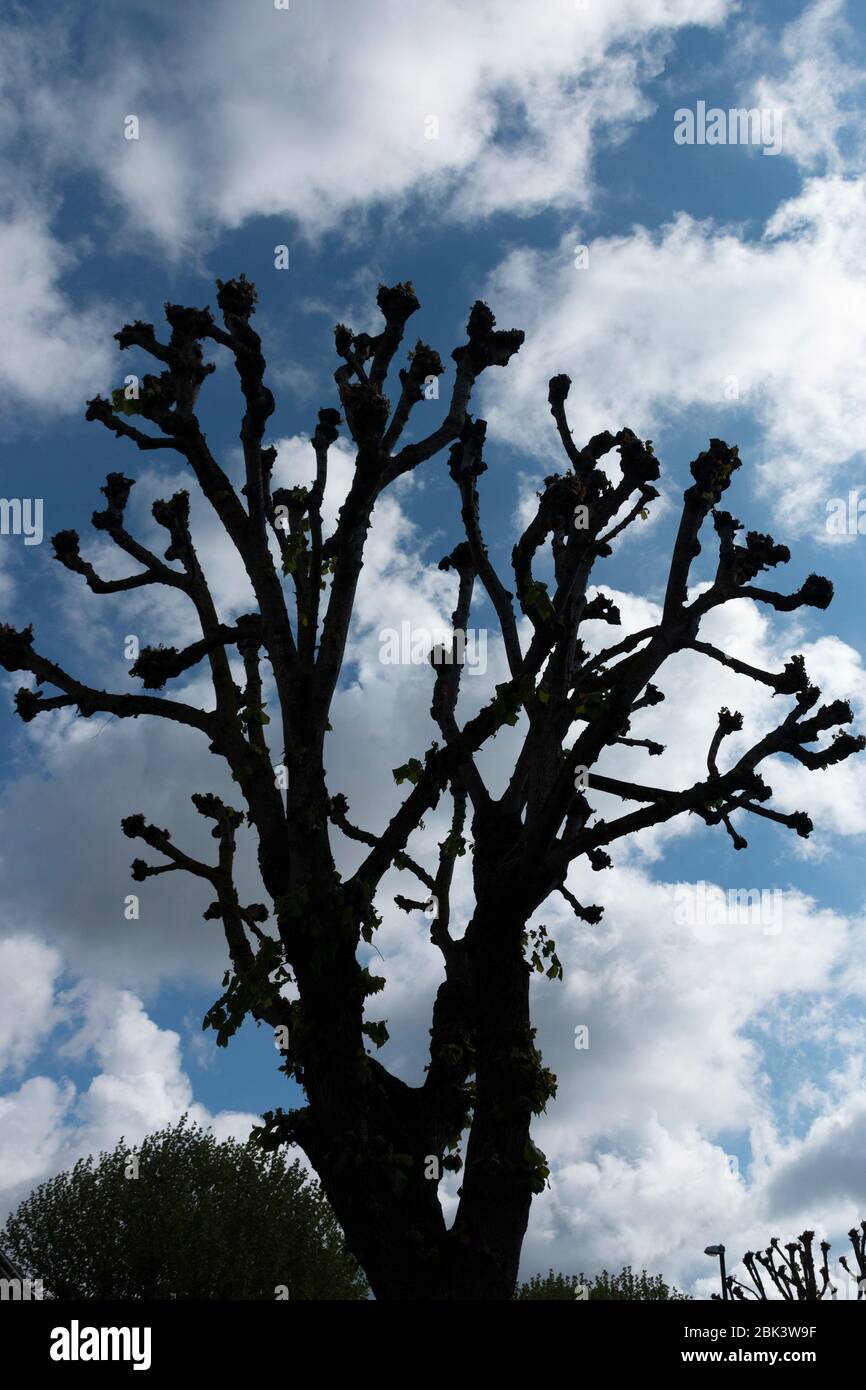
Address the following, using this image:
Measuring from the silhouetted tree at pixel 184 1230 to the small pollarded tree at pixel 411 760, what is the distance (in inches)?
721

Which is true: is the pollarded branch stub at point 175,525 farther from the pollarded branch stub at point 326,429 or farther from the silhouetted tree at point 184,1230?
the silhouetted tree at point 184,1230

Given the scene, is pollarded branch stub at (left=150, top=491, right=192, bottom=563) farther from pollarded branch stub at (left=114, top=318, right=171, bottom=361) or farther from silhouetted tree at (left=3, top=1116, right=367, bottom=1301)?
silhouetted tree at (left=3, top=1116, right=367, bottom=1301)

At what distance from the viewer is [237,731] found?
29.4 ft

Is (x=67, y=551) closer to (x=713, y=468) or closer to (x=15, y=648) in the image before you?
(x=15, y=648)

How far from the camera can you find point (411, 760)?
8977 millimetres

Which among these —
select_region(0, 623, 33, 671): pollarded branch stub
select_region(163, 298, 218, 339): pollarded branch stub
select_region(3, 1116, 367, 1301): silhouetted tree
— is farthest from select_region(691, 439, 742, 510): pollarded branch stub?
select_region(3, 1116, 367, 1301): silhouetted tree

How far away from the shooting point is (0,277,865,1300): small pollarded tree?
295 inches

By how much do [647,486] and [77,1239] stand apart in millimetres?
24948

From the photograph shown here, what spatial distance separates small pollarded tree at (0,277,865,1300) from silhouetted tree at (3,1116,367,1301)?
60.1 ft

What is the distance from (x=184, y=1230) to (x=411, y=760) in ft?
69.2

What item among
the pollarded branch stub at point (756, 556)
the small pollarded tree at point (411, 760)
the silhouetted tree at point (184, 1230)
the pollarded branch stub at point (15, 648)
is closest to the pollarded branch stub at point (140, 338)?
the small pollarded tree at point (411, 760)

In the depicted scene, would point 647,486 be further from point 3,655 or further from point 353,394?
point 3,655

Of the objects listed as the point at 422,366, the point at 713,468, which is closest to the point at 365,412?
the point at 422,366
